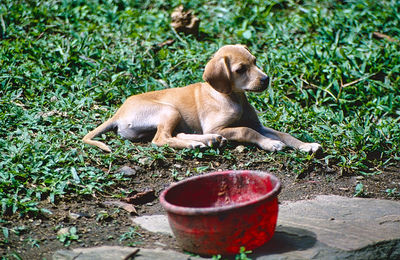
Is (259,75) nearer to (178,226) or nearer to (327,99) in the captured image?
(327,99)

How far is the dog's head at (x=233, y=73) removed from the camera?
543 cm

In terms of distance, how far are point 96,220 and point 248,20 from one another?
541 centimetres

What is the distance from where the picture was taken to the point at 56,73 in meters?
6.89

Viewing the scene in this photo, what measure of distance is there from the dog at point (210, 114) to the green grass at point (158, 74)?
0.19m

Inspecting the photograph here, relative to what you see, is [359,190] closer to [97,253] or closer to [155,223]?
[155,223]

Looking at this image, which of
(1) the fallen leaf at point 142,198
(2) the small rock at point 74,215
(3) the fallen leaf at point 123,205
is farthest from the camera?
(1) the fallen leaf at point 142,198

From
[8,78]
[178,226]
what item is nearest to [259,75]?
[178,226]

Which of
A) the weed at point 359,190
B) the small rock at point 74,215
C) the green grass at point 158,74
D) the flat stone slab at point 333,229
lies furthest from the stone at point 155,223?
the weed at point 359,190

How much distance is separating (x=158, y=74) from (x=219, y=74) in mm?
1946

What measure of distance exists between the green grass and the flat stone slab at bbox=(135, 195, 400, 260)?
2.66ft

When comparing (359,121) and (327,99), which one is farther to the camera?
(327,99)

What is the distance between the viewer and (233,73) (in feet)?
18.0

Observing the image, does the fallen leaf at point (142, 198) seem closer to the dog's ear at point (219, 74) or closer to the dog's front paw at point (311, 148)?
the dog's ear at point (219, 74)

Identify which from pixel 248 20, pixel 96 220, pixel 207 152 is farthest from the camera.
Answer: pixel 248 20
